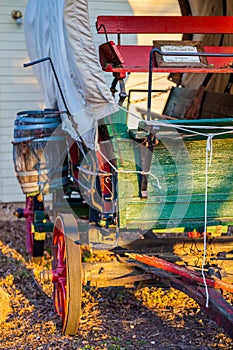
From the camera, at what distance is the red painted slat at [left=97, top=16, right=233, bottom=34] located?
4.88 meters

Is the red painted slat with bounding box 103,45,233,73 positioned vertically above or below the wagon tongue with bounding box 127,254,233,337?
above

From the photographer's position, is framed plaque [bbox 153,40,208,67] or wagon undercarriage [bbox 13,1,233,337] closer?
wagon undercarriage [bbox 13,1,233,337]

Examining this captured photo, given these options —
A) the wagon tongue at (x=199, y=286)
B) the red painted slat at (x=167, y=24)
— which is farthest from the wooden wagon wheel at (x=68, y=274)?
the red painted slat at (x=167, y=24)

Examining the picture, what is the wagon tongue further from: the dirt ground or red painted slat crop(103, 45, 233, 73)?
red painted slat crop(103, 45, 233, 73)

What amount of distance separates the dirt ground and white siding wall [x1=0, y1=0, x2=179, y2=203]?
2878 mm

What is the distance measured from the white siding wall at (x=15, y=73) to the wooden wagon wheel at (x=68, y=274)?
402cm

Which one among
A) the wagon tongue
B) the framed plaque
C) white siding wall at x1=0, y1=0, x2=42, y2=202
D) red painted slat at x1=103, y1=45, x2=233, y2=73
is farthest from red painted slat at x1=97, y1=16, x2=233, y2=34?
white siding wall at x1=0, y1=0, x2=42, y2=202

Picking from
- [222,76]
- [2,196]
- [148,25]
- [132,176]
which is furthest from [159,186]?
[2,196]

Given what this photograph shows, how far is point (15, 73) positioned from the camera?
8.79m

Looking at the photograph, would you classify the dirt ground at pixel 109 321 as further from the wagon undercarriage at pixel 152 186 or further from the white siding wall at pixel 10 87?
the white siding wall at pixel 10 87

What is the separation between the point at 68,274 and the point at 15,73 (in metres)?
4.93

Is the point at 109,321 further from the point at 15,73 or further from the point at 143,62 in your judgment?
the point at 15,73

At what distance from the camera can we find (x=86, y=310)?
17.3 feet

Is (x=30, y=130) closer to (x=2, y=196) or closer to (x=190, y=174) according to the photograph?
(x=190, y=174)
